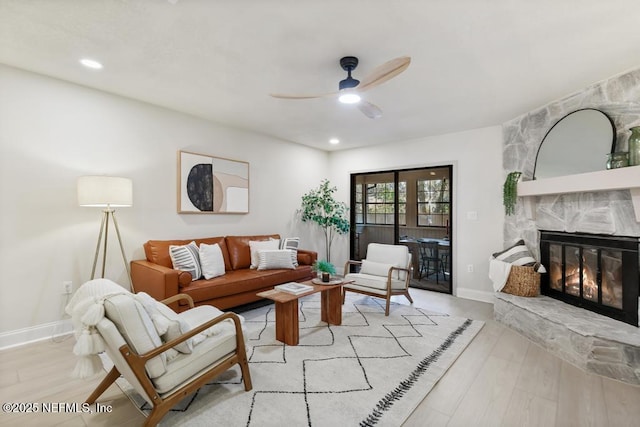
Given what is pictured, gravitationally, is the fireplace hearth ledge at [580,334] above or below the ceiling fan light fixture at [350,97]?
below

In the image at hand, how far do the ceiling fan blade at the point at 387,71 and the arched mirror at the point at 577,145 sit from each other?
246 centimetres

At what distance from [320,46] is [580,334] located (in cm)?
329

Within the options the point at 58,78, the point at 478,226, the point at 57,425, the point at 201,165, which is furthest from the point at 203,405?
the point at 478,226

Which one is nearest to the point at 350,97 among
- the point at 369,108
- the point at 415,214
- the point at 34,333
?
the point at 369,108

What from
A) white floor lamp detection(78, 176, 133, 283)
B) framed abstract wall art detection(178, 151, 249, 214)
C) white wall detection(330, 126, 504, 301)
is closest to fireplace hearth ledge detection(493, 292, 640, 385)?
white wall detection(330, 126, 504, 301)

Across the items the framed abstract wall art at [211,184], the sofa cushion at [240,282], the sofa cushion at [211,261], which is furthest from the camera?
the framed abstract wall art at [211,184]

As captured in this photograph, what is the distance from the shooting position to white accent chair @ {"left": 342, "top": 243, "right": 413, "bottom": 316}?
383 cm

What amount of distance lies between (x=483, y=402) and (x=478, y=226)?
121 inches

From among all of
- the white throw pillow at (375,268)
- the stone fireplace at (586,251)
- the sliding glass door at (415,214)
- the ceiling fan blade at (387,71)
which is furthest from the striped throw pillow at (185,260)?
the stone fireplace at (586,251)

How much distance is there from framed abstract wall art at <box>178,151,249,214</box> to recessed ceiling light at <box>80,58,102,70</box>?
4.44ft

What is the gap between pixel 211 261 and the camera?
3627mm

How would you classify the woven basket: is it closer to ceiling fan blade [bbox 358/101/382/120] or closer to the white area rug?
the white area rug

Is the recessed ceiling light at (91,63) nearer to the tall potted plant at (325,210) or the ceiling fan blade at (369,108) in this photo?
the ceiling fan blade at (369,108)

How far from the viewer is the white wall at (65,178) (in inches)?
110
